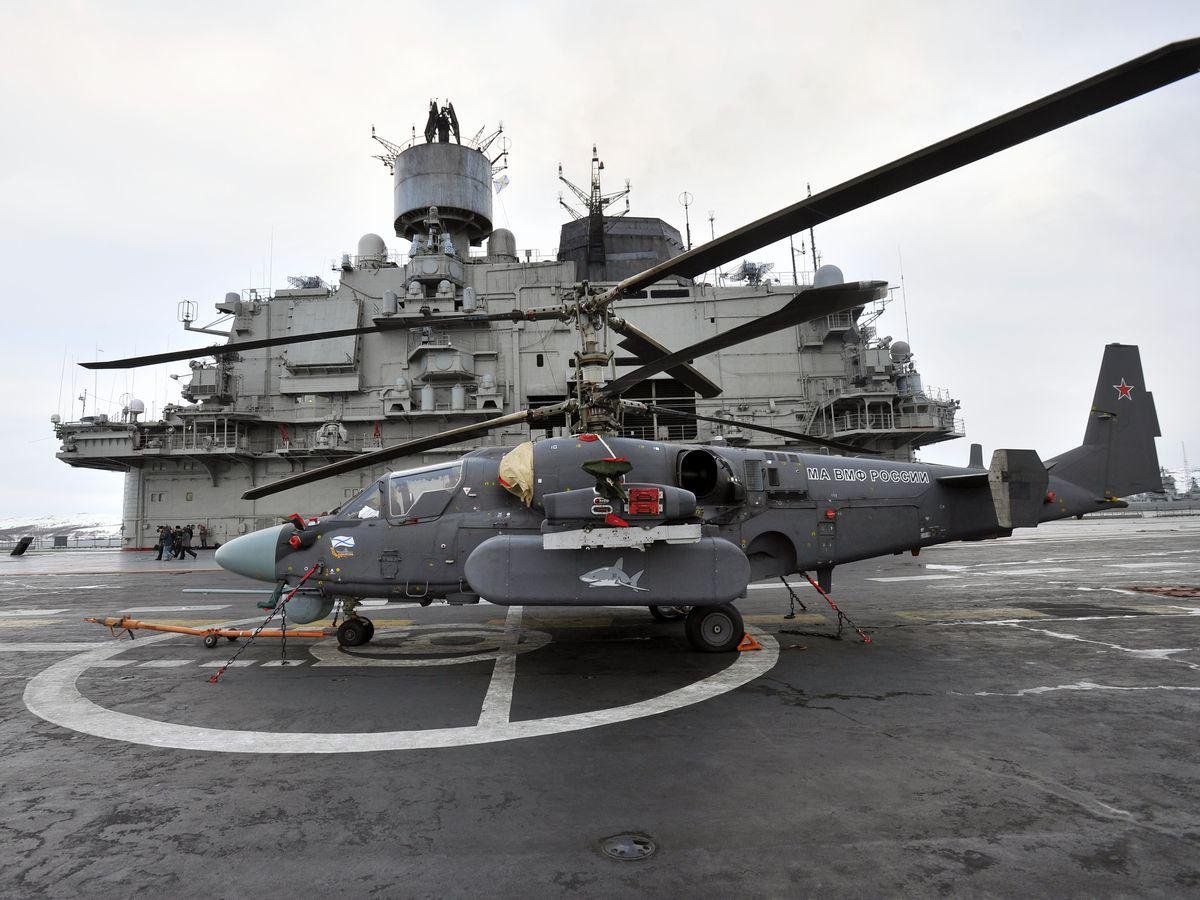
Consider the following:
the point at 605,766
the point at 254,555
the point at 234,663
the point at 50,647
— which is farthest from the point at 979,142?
the point at 50,647

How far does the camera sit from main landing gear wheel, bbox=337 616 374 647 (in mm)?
9117

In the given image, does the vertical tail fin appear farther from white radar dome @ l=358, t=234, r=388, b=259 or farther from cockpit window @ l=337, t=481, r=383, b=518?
white radar dome @ l=358, t=234, r=388, b=259

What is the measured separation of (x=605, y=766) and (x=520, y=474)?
4380 millimetres

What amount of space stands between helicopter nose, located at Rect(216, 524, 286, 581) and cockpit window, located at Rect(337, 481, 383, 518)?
88cm

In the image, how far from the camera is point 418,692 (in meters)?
6.55

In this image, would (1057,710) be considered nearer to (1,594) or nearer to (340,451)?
(1,594)

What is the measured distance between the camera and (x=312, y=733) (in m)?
5.35

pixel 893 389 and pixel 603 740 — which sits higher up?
pixel 893 389

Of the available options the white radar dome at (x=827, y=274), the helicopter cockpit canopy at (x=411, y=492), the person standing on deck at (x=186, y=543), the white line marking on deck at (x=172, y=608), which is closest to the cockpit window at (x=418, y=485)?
the helicopter cockpit canopy at (x=411, y=492)

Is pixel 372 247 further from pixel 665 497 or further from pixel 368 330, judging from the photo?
pixel 665 497

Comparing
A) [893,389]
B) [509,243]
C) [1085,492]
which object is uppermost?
[509,243]

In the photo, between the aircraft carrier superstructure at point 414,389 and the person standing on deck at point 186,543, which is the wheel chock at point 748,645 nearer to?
the aircraft carrier superstructure at point 414,389

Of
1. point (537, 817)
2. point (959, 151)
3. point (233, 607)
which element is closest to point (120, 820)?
point (537, 817)

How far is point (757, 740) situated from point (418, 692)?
3734 mm
